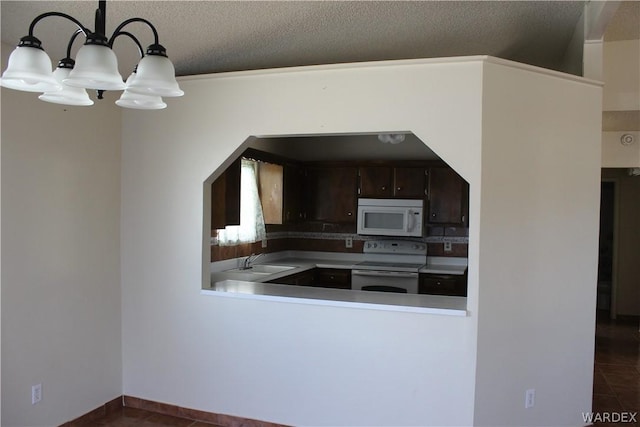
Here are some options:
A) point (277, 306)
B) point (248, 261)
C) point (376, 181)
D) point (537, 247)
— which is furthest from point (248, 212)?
point (537, 247)

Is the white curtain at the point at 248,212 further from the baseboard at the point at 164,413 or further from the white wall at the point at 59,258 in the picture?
the baseboard at the point at 164,413

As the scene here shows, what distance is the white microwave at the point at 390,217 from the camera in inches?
211

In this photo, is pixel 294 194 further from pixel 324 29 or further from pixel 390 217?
pixel 324 29

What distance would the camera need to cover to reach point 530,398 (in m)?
2.91

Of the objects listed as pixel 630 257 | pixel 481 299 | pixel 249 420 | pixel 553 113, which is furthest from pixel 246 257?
pixel 630 257

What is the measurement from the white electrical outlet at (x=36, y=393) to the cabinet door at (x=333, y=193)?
3.46 metres

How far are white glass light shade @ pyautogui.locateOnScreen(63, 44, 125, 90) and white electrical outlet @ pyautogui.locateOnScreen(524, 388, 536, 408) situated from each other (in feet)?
9.12

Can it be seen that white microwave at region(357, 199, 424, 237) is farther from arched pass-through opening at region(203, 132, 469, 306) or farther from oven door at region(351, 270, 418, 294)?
oven door at region(351, 270, 418, 294)

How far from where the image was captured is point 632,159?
4027 mm

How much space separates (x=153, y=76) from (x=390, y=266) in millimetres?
4124

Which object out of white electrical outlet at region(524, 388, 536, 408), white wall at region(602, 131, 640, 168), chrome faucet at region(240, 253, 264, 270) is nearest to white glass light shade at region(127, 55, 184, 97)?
white electrical outlet at region(524, 388, 536, 408)

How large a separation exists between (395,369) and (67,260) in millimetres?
2244

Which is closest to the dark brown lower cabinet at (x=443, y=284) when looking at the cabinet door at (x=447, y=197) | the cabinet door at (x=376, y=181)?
the cabinet door at (x=447, y=197)

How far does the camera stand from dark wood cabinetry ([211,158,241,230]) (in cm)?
392
